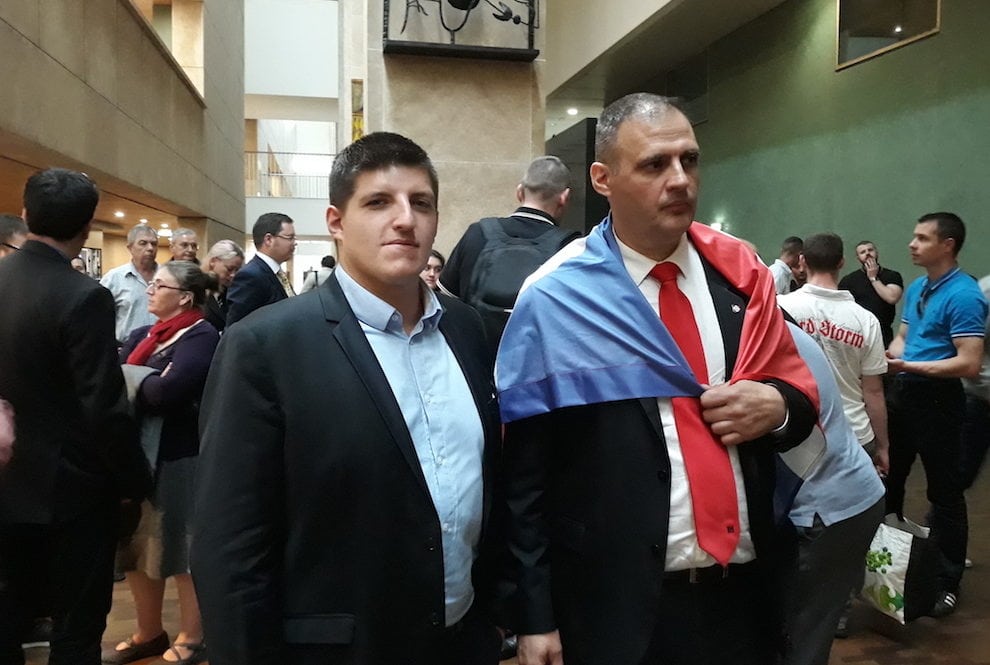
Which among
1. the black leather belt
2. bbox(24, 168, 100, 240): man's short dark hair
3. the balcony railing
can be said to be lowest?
the black leather belt

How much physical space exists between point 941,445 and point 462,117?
312 cm

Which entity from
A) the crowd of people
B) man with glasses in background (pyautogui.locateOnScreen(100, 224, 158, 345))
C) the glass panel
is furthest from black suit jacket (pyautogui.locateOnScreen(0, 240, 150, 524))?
the glass panel

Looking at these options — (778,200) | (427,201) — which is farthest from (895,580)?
(778,200)

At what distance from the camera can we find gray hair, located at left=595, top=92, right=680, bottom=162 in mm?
1730

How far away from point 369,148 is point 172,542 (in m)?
2.30

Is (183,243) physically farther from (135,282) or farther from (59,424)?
(59,424)

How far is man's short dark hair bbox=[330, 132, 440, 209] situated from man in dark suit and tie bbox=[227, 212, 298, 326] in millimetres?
2275

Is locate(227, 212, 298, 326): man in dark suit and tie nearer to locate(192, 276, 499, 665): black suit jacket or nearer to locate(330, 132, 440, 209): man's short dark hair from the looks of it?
locate(330, 132, 440, 209): man's short dark hair

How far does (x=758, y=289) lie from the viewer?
1.76 meters

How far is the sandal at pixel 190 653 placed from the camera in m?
3.30

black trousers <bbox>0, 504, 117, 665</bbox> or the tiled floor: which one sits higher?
black trousers <bbox>0, 504, 117, 665</bbox>

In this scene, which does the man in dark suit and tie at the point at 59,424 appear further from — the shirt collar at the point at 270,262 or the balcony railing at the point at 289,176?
the balcony railing at the point at 289,176

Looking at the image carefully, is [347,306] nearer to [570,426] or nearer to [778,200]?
[570,426]

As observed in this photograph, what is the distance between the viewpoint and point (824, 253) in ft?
11.2
